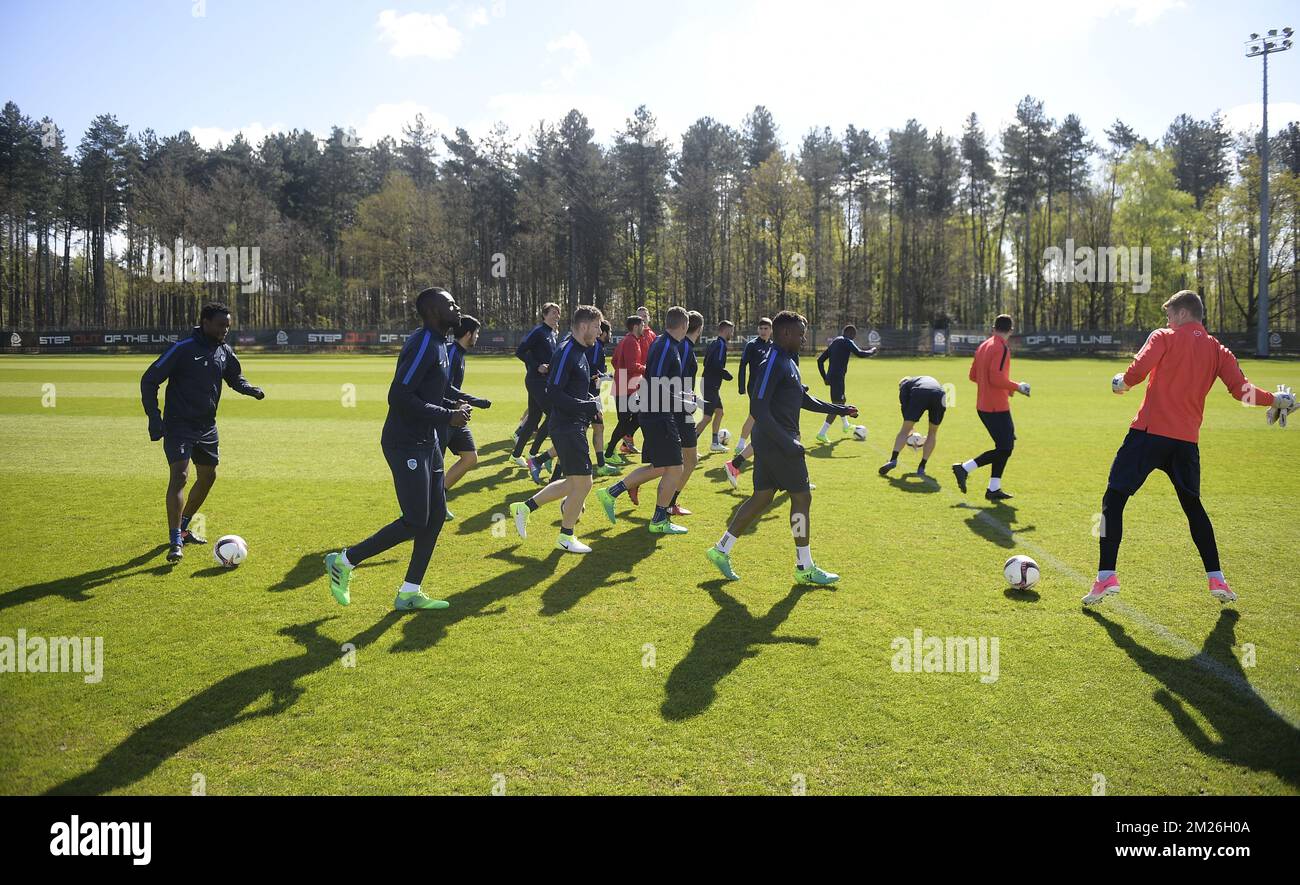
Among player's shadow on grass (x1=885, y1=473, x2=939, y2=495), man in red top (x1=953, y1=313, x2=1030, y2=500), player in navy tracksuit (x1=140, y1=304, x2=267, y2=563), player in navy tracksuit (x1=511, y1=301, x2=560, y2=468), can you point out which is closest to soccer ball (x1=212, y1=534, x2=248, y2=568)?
player in navy tracksuit (x1=140, y1=304, x2=267, y2=563)

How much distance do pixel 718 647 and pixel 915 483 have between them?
7396 mm

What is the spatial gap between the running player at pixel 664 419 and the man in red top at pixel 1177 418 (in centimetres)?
433

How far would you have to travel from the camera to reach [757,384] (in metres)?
7.12

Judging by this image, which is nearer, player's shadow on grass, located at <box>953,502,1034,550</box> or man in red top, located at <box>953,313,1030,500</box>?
player's shadow on grass, located at <box>953,502,1034,550</box>

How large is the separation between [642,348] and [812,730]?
957cm

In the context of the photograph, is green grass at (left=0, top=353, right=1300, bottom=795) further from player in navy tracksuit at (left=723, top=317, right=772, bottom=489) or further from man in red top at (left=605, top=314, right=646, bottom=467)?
man in red top at (left=605, top=314, right=646, bottom=467)

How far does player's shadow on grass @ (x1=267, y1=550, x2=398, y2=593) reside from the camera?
716 centimetres

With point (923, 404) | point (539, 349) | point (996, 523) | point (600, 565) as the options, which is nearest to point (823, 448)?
point (923, 404)

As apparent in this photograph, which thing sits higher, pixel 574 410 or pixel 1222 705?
pixel 574 410

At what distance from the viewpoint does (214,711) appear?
4684mm

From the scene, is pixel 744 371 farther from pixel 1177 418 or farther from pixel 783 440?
pixel 1177 418

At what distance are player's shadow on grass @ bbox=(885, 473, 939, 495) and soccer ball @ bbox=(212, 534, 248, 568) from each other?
8.61 m

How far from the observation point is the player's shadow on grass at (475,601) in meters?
5.87

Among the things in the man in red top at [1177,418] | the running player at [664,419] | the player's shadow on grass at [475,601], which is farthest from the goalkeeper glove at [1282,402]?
the player's shadow on grass at [475,601]
